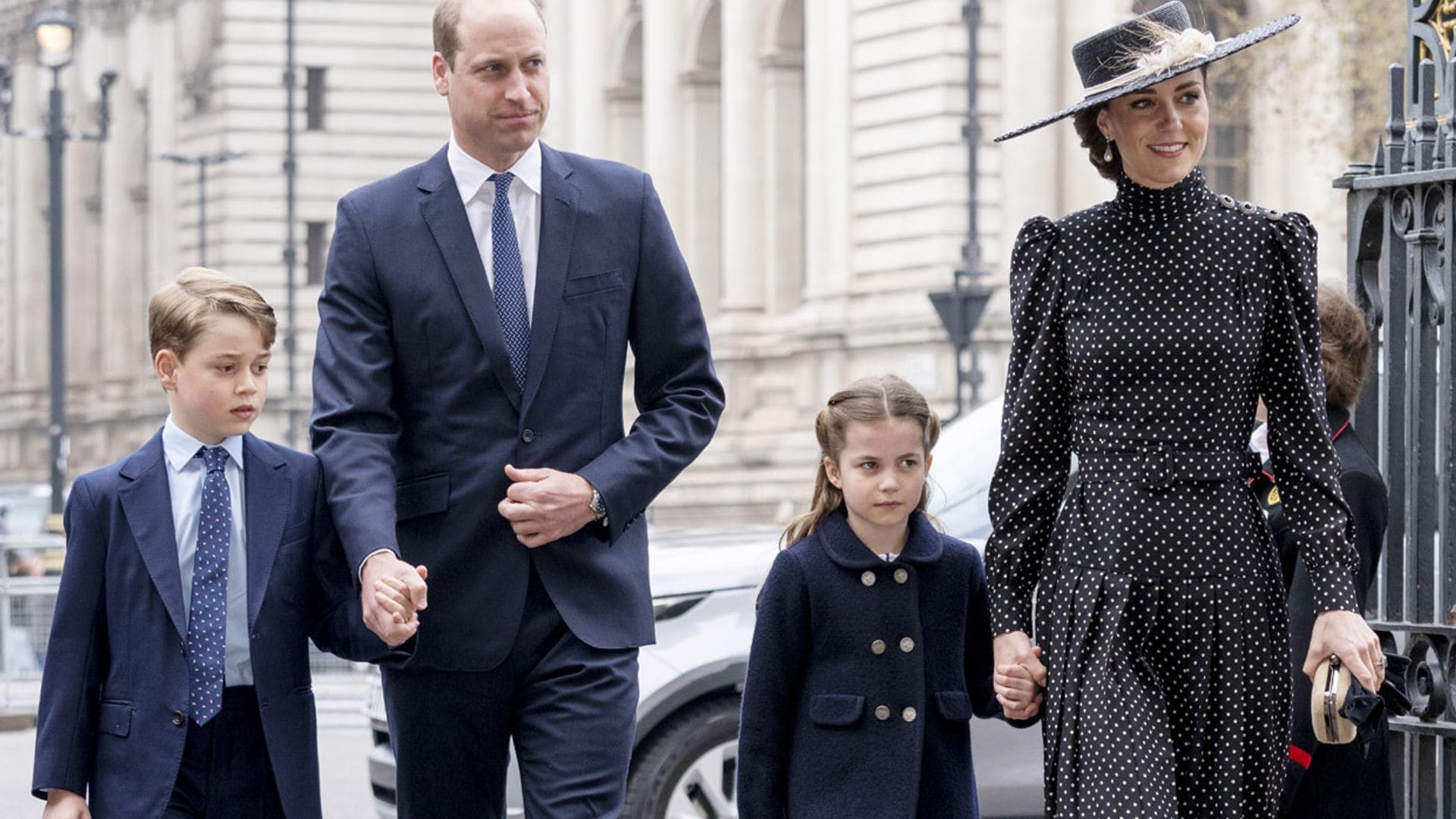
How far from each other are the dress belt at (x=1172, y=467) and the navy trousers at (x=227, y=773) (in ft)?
5.88

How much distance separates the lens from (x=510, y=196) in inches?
209

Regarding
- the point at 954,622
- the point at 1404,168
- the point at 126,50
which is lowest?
the point at 954,622

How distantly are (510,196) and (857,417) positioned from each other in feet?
2.97

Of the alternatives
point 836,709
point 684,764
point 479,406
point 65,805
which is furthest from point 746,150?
point 65,805

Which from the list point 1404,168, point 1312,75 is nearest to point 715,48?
point 1312,75

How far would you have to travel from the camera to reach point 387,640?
4797 millimetres

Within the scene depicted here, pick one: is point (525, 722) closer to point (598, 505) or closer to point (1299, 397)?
point (598, 505)

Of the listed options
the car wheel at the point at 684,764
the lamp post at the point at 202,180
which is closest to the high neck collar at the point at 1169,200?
the car wheel at the point at 684,764

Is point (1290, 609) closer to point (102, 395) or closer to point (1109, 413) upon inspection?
point (1109, 413)

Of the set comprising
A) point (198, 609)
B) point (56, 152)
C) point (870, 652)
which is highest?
point (56, 152)

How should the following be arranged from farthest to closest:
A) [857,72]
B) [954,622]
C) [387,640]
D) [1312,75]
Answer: [857,72]
[1312,75]
[954,622]
[387,640]

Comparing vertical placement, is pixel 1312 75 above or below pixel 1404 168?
above

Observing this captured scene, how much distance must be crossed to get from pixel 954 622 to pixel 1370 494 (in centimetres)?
98

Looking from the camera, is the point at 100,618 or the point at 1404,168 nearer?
the point at 100,618
